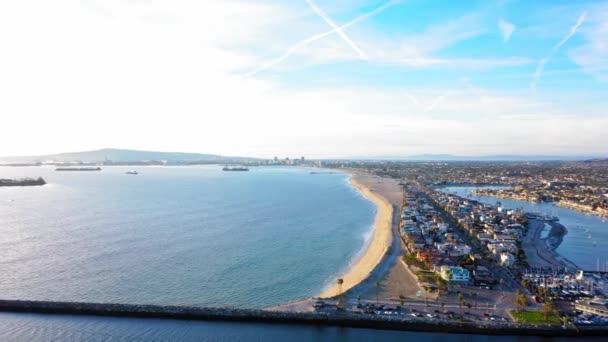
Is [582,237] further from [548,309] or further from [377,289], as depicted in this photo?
[377,289]

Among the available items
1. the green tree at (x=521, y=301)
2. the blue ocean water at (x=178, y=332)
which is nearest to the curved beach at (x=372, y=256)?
the blue ocean water at (x=178, y=332)

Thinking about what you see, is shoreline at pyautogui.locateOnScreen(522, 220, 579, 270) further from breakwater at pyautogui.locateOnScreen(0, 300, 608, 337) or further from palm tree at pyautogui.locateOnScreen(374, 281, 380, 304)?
palm tree at pyautogui.locateOnScreen(374, 281, 380, 304)

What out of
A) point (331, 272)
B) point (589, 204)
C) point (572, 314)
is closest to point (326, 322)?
point (331, 272)

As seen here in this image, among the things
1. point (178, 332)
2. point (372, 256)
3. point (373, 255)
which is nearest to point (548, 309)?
point (372, 256)

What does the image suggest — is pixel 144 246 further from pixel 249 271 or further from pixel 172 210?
pixel 172 210

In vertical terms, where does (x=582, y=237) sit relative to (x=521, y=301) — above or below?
below

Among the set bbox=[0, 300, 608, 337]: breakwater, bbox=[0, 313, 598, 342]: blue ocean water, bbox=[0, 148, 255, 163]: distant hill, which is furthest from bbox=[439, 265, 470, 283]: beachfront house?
bbox=[0, 148, 255, 163]: distant hill
